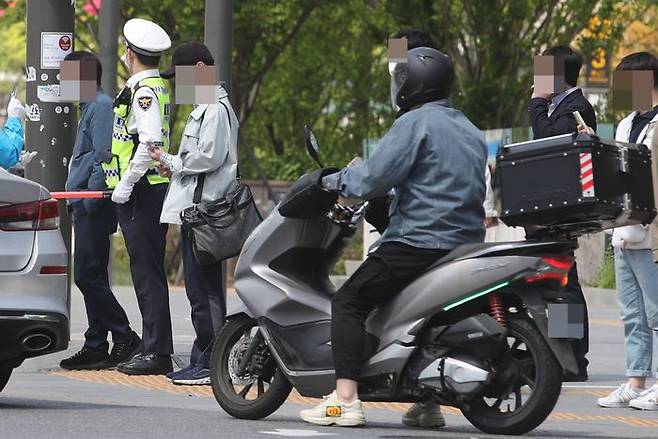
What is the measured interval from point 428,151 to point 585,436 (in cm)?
151

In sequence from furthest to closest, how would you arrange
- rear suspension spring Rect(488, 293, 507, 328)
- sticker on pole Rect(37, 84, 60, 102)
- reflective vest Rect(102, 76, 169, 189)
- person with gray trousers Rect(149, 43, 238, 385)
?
sticker on pole Rect(37, 84, 60, 102) → reflective vest Rect(102, 76, 169, 189) → person with gray trousers Rect(149, 43, 238, 385) → rear suspension spring Rect(488, 293, 507, 328)

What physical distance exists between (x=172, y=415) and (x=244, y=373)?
1.41ft

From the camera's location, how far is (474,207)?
837cm

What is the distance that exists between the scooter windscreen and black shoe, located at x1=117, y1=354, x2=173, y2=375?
111 inches

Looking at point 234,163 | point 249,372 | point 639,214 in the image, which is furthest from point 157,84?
point 639,214

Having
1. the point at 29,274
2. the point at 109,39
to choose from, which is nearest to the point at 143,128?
the point at 29,274

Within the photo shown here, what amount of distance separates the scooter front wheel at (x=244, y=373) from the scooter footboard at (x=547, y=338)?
4.63ft

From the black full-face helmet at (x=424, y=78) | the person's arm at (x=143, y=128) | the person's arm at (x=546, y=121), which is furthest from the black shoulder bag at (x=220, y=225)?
the black full-face helmet at (x=424, y=78)

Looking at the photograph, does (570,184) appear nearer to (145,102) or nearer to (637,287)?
(637,287)

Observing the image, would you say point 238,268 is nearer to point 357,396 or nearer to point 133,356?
point 357,396

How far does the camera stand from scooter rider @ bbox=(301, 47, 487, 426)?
827 cm

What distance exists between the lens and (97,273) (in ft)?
38.0

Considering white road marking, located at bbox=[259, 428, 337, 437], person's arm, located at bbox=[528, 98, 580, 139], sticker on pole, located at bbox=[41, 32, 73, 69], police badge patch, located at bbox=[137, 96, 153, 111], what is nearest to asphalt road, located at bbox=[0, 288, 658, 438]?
white road marking, located at bbox=[259, 428, 337, 437]

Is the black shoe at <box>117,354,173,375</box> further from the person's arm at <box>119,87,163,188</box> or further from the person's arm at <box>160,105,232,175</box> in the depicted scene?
the person's arm at <box>160,105,232,175</box>
